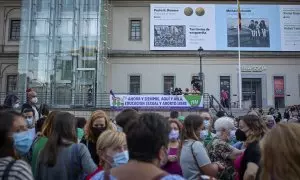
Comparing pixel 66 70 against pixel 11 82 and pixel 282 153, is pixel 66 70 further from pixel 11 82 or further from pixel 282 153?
pixel 282 153

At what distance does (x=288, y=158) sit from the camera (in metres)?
2.65

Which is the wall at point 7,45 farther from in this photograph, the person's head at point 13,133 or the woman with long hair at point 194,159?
the person's head at point 13,133

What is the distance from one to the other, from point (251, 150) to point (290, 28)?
31.0 m

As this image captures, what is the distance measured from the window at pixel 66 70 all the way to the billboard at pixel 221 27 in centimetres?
748

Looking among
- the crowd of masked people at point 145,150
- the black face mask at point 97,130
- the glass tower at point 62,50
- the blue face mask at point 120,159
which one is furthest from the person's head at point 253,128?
the glass tower at point 62,50

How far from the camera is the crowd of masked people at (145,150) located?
106 inches

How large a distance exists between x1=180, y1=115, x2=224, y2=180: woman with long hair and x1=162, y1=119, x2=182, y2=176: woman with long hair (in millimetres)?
112

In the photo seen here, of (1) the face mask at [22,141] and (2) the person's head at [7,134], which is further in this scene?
(1) the face mask at [22,141]

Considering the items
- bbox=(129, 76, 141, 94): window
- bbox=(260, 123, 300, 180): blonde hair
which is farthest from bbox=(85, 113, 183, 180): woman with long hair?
bbox=(129, 76, 141, 94): window

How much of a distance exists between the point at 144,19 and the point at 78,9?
20.1 feet

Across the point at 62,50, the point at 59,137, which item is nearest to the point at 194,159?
the point at 59,137

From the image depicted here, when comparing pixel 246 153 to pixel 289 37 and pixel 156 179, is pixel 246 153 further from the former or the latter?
pixel 289 37

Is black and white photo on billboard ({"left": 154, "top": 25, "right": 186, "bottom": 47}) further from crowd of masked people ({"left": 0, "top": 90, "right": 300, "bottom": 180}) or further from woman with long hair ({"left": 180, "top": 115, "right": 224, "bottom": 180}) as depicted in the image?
woman with long hair ({"left": 180, "top": 115, "right": 224, "bottom": 180})

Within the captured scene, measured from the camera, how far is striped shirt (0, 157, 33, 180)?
298cm
